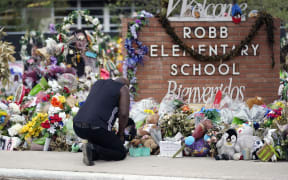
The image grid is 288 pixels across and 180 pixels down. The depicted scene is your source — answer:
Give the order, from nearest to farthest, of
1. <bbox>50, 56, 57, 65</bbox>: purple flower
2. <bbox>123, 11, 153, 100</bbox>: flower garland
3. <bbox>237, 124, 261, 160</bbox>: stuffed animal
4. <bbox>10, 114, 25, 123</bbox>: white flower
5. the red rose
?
<bbox>237, 124, 261, 160</bbox>: stuffed animal → the red rose → <bbox>10, 114, 25, 123</bbox>: white flower → <bbox>123, 11, 153, 100</bbox>: flower garland → <bbox>50, 56, 57, 65</bbox>: purple flower

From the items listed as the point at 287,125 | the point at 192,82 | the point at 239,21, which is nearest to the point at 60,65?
the point at 192,82

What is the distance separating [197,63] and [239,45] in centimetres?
90

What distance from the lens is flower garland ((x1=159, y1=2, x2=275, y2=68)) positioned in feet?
32.4

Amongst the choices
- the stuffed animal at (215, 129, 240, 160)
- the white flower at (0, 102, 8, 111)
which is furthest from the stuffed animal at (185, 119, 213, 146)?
the white flower at (0, 102, 8, 111)

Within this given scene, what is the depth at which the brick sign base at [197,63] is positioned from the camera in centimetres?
995

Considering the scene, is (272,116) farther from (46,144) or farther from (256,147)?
(46,144)

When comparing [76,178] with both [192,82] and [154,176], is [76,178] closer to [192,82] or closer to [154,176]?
[154,176]

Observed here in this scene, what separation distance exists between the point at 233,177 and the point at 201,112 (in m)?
2.21

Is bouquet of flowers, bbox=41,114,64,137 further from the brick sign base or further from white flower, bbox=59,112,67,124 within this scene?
the brick sign base

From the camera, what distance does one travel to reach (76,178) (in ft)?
19.5

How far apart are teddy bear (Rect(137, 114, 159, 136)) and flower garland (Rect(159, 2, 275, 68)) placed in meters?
2.32

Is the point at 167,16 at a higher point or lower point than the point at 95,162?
higher

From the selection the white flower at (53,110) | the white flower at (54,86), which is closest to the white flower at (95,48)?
the white flower at (54,86)

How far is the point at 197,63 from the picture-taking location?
32.8ft
